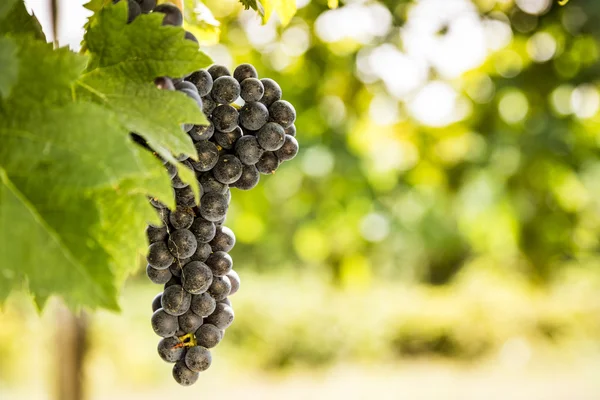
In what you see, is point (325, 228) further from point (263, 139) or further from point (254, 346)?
point (254, 346)

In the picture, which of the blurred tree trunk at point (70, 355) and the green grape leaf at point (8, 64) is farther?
the blurred tree trunk at point (70, 355)

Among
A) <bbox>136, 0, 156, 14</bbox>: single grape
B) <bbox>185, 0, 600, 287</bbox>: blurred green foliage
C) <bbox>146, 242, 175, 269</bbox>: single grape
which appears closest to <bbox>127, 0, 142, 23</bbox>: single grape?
<bbox>136, 0, 156, 14</bbox>: single grape

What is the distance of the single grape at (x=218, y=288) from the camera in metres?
0.66

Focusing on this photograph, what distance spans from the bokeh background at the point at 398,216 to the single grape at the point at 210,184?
232 millimetres

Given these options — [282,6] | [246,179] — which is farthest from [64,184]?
[282,6]

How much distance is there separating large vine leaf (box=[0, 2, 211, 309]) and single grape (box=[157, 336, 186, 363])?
0.78 ft

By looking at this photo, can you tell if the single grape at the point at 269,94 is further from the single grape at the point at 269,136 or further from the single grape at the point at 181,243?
the single grape at the point at 181,243

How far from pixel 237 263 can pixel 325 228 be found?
8609 millimetres

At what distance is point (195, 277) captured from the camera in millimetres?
621

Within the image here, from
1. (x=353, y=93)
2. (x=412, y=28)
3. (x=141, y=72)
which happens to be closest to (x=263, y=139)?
(x=141, y=72)

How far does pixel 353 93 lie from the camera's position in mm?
3021

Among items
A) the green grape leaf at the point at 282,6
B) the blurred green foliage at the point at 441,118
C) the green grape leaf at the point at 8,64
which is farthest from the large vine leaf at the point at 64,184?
the blurred green foliage at the point at 441,118

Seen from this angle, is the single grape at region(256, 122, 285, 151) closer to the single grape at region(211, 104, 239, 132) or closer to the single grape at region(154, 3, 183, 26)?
the single grape at region(211, 104, 239, 132)

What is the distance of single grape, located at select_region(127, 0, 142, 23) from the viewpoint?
0.49 m
